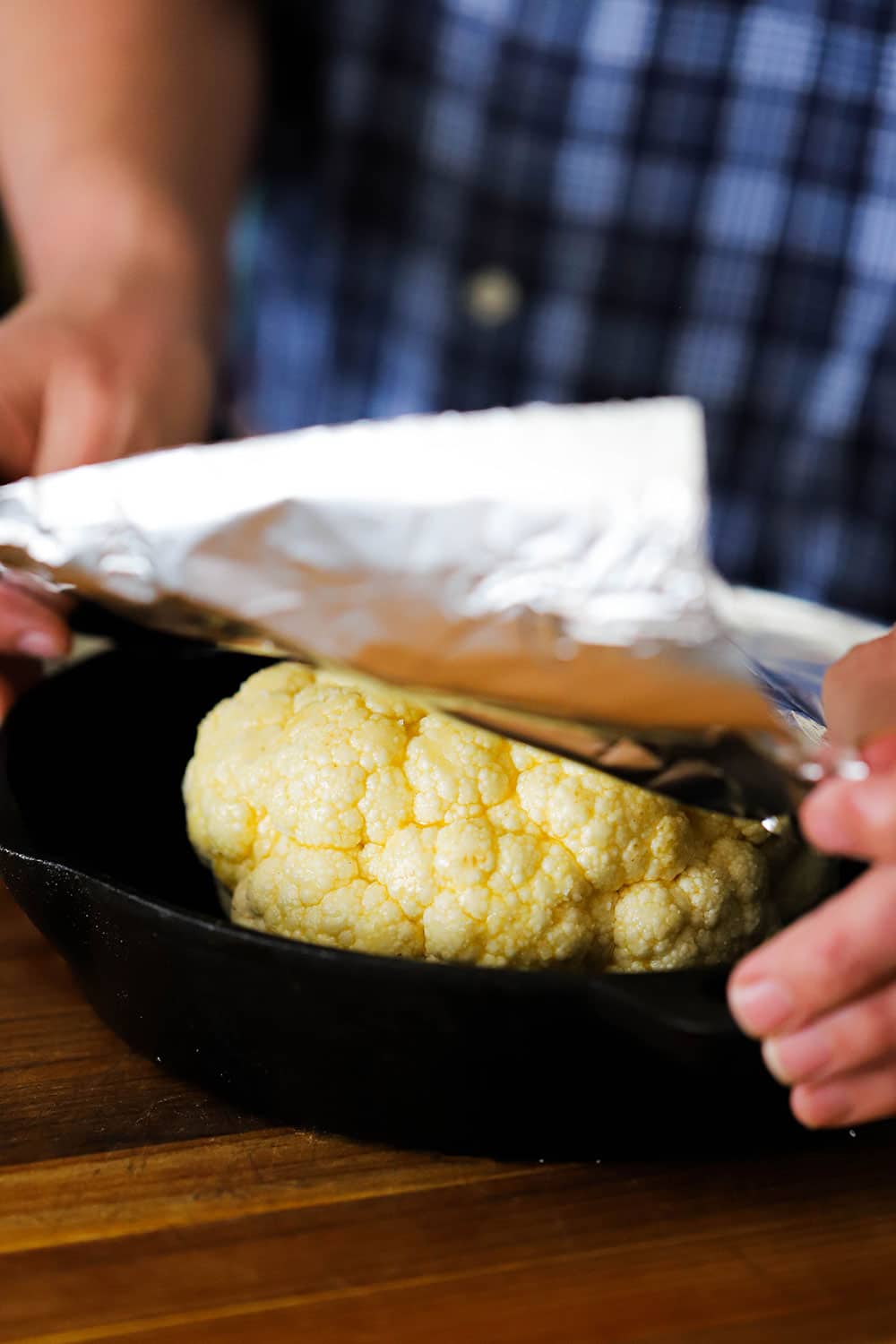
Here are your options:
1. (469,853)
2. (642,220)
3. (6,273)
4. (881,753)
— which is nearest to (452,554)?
(469,853)

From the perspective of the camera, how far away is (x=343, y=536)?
0.67m

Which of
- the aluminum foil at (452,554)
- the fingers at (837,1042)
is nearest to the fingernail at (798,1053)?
the fingers at (837,1042)

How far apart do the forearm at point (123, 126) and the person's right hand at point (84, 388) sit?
3.7 inches

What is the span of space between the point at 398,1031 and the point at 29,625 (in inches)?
12.6

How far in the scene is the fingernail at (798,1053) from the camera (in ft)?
1.57

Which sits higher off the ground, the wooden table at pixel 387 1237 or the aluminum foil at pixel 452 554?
the aluminum foil at pixel 452 554

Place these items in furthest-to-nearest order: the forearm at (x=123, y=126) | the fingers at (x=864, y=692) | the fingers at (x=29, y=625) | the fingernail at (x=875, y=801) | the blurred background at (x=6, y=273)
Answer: the blurred background at (x=6, y=273)
the forearm at (x=123, y=126)
the fingers at (x=29, y=625)
the fingers at (x=864, y=692)
the fingernail at (x=875, y=801)

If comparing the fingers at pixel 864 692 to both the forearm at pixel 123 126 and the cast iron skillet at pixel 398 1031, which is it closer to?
the cast iron skillet at pixel 398 1031

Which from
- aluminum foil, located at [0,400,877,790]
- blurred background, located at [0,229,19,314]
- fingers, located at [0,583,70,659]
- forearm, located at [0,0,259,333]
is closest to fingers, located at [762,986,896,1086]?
aluminum foil, located at [0,400,877,790]

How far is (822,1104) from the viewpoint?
50 centimetres

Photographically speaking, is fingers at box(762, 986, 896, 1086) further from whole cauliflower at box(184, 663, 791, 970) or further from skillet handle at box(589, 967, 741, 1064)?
whole cauliflower at box(184, 663, 791, 970)

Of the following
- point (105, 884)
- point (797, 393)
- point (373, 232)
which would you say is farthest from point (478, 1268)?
point (373, 232)

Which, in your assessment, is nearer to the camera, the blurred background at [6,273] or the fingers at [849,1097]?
the fingers at [849,1097]

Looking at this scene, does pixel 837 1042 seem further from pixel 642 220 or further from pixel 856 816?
pixel 642 220
